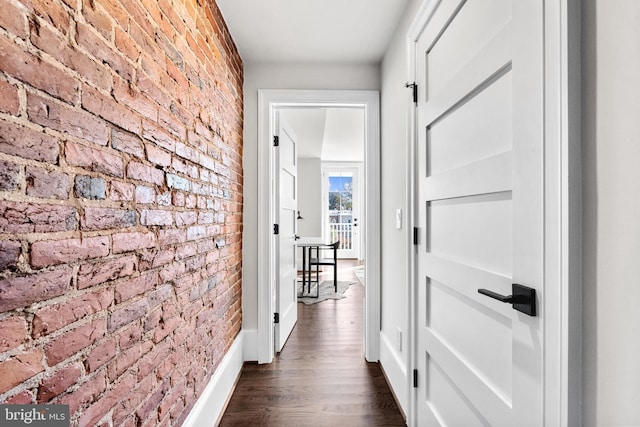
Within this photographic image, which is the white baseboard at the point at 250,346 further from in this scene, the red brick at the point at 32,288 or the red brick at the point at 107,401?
the red brick at the point at 32,288

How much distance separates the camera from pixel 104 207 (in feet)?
2.89

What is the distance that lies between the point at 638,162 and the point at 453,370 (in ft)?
3.13

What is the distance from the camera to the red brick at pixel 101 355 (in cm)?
83

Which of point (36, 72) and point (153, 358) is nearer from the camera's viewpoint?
point (36, 72)

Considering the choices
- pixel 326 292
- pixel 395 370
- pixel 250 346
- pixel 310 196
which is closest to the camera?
pixel 395 370

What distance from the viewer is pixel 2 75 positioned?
597 mm

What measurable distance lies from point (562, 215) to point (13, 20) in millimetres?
1162

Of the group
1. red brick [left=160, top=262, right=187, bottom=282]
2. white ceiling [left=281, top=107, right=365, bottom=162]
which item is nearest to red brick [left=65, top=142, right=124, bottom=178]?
red brick [left=160, top=262, right=187, bottom=282]

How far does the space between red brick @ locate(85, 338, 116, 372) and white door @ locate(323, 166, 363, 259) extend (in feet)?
23.1

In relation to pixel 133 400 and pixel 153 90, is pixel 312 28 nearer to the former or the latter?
pixel 153 90

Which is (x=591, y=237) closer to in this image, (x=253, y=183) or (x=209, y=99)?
(x=209, y=99)

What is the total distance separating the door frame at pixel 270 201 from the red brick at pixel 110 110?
4.94 feet

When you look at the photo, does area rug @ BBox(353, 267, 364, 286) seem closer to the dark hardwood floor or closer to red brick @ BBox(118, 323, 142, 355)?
the dark hardwood floor

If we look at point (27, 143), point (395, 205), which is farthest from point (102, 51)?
point (395, 205)
